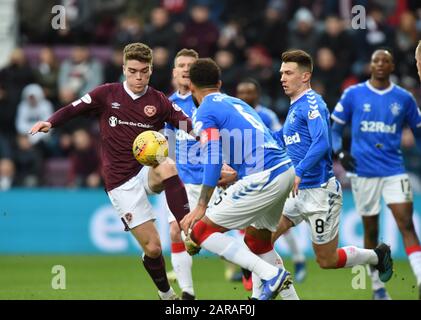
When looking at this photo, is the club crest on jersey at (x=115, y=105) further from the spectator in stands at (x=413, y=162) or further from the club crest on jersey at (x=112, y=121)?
the spectator in stands at (x=413, y=162)

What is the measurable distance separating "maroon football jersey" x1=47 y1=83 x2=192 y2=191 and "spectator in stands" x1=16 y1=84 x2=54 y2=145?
7638mm

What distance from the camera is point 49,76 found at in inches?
698

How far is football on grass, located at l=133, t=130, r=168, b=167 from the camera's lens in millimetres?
9125

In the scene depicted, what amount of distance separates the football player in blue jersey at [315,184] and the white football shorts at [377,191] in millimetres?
1495

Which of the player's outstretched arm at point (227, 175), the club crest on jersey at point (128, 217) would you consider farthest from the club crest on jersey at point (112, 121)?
the player's outstretched arm at point (227, 175)

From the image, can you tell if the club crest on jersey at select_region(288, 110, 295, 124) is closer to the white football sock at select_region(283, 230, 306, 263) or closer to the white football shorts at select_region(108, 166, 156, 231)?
the white football shorts at select_region(108, 166, 156, 231)

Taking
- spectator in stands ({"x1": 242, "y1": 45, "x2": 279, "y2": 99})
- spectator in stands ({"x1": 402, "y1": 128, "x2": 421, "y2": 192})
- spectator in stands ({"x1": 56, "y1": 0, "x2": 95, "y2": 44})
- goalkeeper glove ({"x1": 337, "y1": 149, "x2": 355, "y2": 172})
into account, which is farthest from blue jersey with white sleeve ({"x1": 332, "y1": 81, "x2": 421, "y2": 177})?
spectator in stands ({"x1": 56, "y1": 0, "x2": 95, "y2": 44})

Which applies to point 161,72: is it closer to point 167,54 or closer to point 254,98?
point 167,54

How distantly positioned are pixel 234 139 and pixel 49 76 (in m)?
9.78

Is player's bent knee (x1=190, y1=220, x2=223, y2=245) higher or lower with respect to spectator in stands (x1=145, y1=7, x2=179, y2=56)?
lower

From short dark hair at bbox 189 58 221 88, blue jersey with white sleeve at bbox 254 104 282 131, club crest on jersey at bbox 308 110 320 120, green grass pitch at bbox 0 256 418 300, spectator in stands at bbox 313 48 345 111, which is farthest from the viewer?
spectator in stands at bbox 313 48 345 111

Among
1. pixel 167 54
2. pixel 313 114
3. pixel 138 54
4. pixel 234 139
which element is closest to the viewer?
pixel 234 139

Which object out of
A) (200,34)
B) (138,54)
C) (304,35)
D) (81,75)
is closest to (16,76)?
(81,75)
